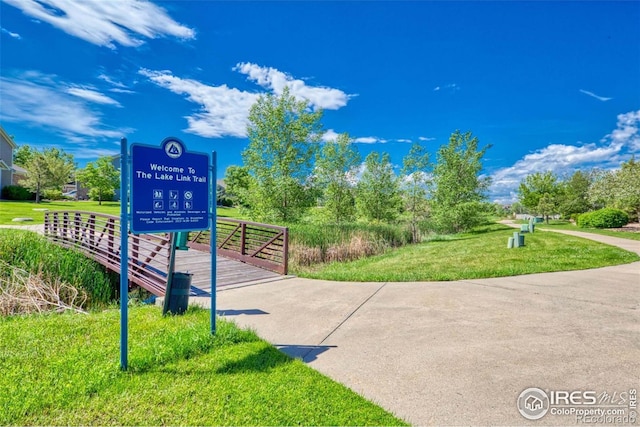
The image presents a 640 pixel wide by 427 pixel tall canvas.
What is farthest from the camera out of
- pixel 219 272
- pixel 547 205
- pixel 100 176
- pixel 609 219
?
pixel 100 176

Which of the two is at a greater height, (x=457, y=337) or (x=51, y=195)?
(x=51, y=195)

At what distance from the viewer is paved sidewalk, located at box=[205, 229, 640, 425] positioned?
2.66m

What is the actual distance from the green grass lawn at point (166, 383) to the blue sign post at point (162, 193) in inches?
12.6

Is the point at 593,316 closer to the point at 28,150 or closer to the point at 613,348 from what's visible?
the point at 613,348

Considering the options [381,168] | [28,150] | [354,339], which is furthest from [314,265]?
[28,150]

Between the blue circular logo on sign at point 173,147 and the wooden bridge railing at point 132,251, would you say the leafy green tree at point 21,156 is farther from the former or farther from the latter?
the blue circular logo on sign at point 173,147

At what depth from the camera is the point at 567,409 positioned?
8.14 feet

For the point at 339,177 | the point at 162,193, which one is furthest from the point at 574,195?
the point at 162,193

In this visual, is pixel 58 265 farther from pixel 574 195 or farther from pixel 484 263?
pixel 574 195

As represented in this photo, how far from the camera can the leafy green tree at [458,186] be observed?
19.2 m

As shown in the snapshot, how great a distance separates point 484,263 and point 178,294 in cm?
807

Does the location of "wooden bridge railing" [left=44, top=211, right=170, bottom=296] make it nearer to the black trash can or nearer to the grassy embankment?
the black trash can

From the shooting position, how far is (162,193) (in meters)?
3.27

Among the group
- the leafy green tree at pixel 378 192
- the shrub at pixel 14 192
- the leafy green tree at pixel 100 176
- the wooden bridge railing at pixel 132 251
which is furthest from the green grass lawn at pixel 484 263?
the leafy green tree at pixel 100 176
